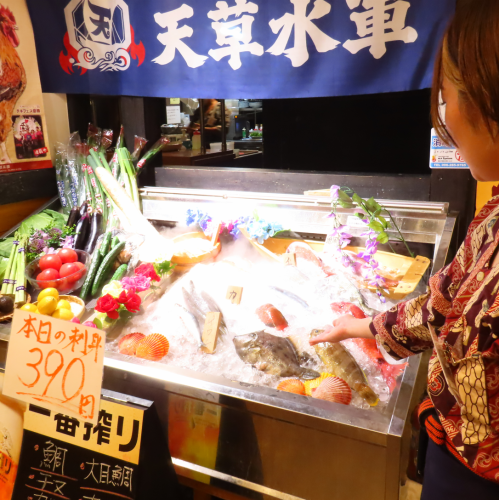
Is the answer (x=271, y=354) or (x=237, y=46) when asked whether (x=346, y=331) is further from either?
(x=237, y=46)

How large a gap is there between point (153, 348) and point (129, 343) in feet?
0.49

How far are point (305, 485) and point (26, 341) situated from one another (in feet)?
3.54

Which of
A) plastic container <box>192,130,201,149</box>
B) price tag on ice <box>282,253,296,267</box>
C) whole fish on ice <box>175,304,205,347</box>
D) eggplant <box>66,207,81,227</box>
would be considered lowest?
whole fish on ice <box>175,304,205,347</box>

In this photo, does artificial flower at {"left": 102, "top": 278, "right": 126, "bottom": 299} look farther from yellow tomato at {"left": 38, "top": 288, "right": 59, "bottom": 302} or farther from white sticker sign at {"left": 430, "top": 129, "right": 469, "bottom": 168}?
white sticker sign at {"left": 430, "top": 129, "right": 469, "bottom": 168}

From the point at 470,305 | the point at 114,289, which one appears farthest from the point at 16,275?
the point at 470,305

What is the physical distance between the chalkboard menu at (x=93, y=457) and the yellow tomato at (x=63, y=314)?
537 mm

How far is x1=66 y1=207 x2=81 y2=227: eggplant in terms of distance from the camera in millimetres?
3180

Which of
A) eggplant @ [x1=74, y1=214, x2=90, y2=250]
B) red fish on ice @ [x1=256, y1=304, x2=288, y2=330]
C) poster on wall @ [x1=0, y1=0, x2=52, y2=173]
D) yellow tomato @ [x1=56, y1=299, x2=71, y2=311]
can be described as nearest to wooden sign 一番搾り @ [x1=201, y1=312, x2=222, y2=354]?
red fish on ice @ [x1=256, y1=304, x2=288, y2=330]

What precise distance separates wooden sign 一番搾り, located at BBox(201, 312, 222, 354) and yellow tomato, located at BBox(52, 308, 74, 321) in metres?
0.69

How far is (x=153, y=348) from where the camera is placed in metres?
1.82

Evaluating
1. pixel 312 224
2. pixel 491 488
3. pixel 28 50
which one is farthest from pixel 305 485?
pixel 28 50

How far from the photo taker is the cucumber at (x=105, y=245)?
2.74m

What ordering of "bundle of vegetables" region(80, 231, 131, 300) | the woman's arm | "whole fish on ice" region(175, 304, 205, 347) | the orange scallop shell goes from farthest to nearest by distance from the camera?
1. "bundle of vegetables" region(80, 231, 131, 300)
2. "whole fish on ice" region(175, 304, 205, 347)
3. the orange scallop shell
4. the woman's arm

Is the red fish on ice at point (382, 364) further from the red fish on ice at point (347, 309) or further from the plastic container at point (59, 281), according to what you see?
the plastic container at point (59, 281)
